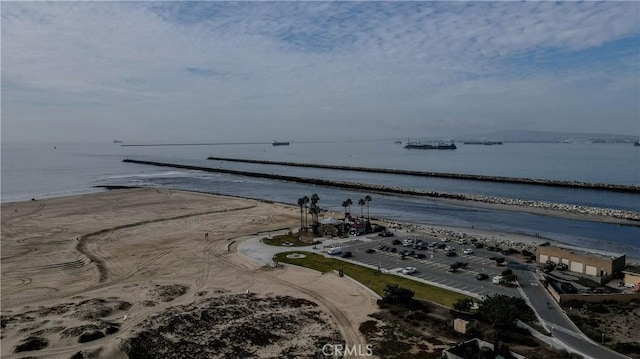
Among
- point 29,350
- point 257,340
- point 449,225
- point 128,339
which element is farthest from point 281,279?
point 449,225

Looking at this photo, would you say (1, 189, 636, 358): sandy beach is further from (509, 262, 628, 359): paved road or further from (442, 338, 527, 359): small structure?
(509, 262, 628, 359): paved road

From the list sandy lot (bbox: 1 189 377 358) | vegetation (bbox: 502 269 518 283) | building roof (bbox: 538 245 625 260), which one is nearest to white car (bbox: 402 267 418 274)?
sandy lot (bbox: 1 189 377 358)

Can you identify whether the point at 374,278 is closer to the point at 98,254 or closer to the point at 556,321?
the point at 556,321

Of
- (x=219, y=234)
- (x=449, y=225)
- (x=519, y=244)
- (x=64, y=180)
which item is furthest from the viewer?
(x=64, y=180)

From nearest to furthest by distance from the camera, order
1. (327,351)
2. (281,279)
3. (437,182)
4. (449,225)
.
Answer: (327,351) < (281,279) < (449,225) < (437,182)

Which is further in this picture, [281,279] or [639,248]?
[639,248]

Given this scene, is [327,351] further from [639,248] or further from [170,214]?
[170,214]

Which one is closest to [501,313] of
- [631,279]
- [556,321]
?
[556,321]

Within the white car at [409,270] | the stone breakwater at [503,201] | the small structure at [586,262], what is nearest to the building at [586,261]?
the small structure at [586,262]
